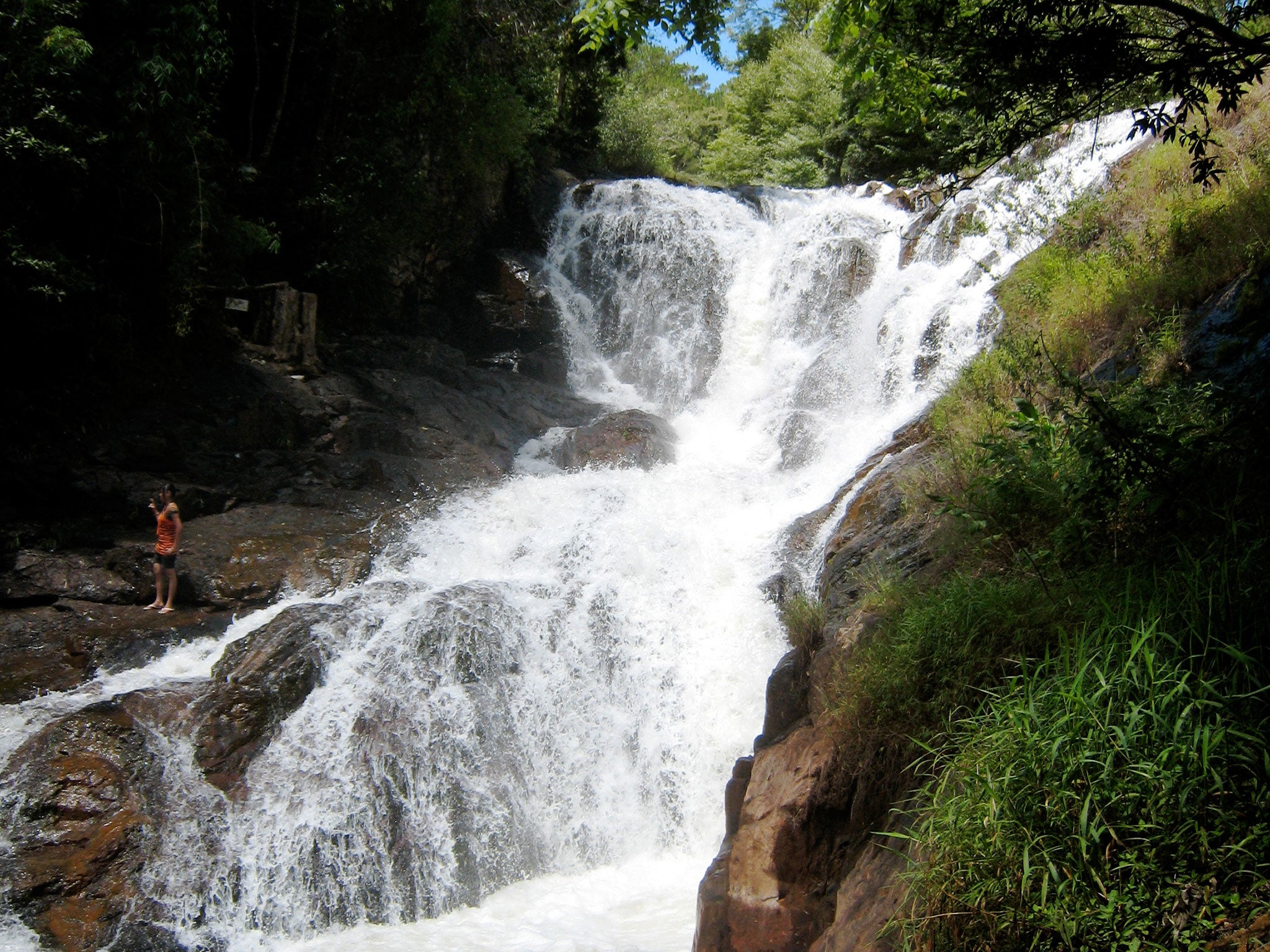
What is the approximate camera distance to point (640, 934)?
5469 millimetres

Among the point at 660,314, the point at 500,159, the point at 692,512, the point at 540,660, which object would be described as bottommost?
the point at 540,660

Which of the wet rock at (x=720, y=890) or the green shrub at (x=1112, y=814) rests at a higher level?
the green shrub at (x=1112, y=814)

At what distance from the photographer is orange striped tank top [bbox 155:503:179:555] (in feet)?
26.5

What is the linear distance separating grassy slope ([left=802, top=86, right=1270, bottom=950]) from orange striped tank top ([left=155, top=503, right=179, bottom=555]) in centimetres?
682

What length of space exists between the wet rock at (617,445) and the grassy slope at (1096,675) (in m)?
6.68

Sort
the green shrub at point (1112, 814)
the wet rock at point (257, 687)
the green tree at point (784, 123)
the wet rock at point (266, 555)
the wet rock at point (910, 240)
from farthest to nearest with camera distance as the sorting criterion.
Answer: the green tree at point (784, 123), the wet rock at point (910, 240), the wet rock at point (266, 555), the wet rock at point (257, 687), the green shrub at point (1112, 814)

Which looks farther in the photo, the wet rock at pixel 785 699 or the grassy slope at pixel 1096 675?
the wet rock at pixel 785 699

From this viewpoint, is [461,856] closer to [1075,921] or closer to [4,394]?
[1075,921]

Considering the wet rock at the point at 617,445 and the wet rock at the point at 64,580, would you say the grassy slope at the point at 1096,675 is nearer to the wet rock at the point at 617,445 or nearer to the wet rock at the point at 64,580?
the wet rock at the point at 617,445

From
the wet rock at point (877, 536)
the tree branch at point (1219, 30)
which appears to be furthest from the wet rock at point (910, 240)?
the tree branch at point (1219, 30)

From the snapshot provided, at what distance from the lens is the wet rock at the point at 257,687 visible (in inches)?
256

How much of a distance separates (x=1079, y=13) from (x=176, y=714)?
25.1 ft

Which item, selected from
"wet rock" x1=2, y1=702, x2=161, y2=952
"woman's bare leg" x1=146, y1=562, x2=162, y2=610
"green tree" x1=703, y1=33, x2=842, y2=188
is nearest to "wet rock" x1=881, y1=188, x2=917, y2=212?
"green tree" x1=703, y1=33, x2=842, y2=188

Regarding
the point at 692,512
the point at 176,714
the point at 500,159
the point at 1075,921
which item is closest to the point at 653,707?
the point at 692,512
